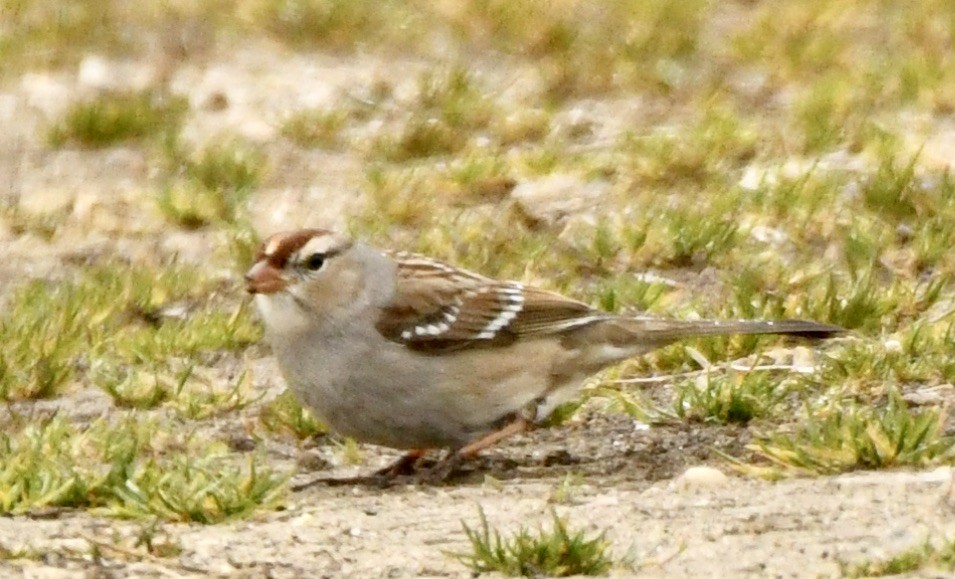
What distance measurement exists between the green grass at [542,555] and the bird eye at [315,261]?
72.3 inches

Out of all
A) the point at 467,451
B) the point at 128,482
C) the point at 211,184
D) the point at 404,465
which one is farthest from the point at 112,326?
the point at 128,482

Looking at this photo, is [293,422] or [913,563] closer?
[913,563]

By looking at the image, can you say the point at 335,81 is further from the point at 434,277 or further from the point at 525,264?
the point at 434,277

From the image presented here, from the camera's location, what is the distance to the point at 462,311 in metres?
6.85

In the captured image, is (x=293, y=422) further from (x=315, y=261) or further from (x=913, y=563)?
(x=913, y=563)

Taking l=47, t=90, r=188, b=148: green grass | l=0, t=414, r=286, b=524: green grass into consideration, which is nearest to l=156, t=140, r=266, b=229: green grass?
l=47, t=90, r=188, b=148: green grass

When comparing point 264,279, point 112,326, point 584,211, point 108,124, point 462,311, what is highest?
point 264,279

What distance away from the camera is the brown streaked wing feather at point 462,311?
263 inches

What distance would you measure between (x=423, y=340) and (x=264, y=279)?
560 millimetres

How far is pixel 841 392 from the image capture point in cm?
675

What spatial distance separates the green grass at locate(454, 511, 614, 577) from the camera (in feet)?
16.4

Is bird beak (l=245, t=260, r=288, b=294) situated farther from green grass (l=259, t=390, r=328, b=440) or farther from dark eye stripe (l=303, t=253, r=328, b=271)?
green grass (l=259, t=390, r=328, b=440)

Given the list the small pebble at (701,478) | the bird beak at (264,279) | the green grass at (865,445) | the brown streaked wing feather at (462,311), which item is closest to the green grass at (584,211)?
the green grass at (865,445)

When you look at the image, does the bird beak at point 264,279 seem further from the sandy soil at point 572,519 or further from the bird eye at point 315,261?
the sandy soil at point 572,519
